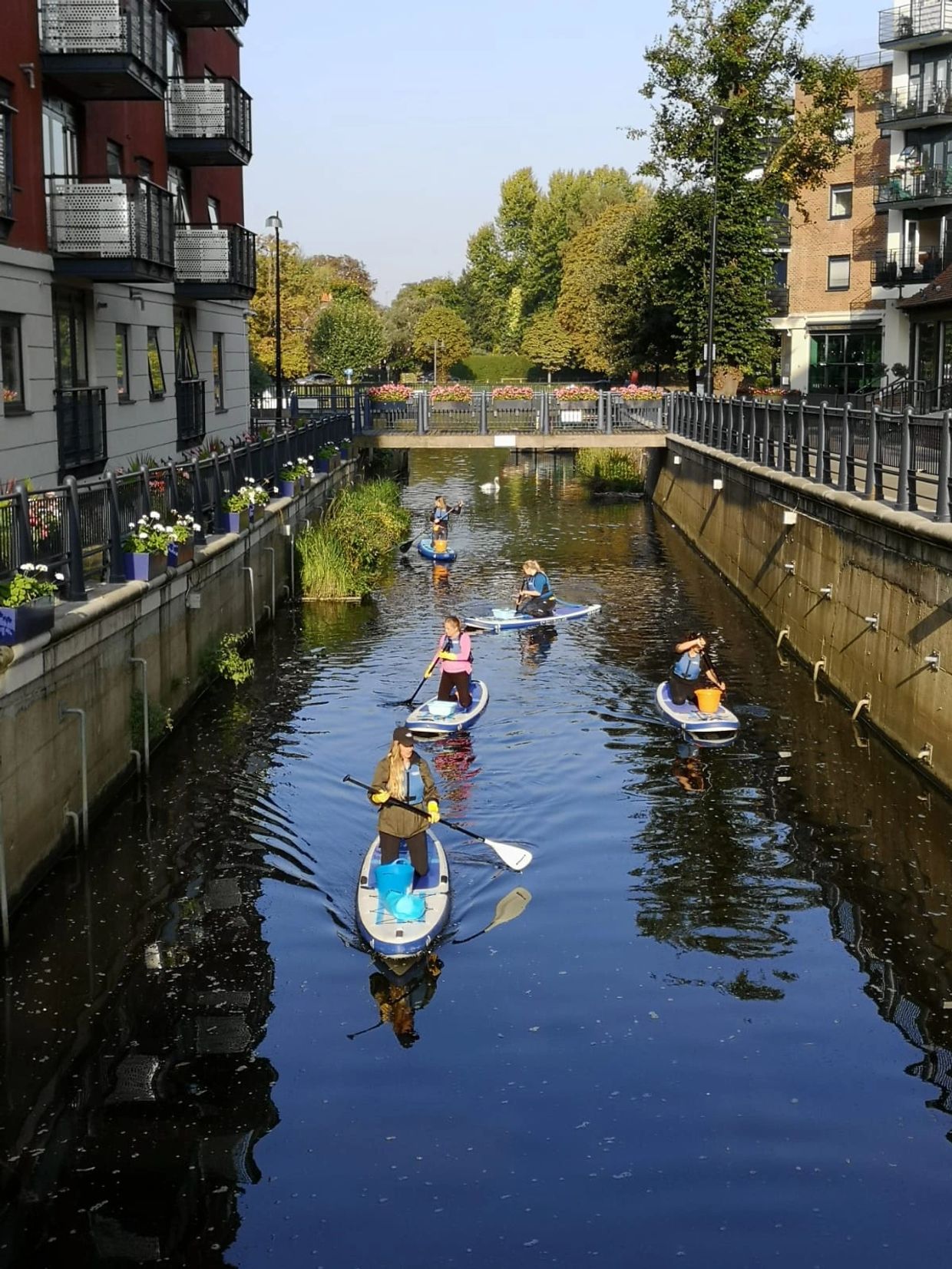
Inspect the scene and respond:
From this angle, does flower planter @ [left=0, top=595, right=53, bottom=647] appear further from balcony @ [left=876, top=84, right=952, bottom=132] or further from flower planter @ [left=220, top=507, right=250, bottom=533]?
balcony @ [left=876, top=84, right=952, bottom=132]

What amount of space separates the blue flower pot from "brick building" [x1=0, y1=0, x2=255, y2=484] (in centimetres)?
251

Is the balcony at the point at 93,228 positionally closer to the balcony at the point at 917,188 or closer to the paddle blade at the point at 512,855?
the paddle blade at the point at 512,855

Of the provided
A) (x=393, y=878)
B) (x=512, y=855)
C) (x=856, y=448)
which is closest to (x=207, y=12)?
(x=856, y=448)

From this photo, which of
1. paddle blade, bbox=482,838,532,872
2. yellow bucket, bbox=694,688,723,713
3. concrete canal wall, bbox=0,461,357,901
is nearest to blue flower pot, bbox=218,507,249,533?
concrete canal wall, bbox=0,461,357,901

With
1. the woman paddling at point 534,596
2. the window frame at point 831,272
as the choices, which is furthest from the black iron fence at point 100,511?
the window frame at point 831,272

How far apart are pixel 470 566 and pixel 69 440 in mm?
12829

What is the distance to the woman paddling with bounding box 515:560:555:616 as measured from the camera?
2591 centimetres

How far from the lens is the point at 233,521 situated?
22000 millimetres

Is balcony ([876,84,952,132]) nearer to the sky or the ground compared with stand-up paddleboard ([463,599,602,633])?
nearer to the sky

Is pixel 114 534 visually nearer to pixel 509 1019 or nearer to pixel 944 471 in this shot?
pixel 509 1019

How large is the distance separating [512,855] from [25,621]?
16.2 feet

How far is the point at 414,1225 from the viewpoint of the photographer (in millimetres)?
8195

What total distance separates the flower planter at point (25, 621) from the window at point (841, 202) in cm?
4984

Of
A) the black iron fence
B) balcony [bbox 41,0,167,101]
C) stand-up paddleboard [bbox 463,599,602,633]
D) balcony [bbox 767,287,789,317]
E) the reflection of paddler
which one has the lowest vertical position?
the reflection of paddler
